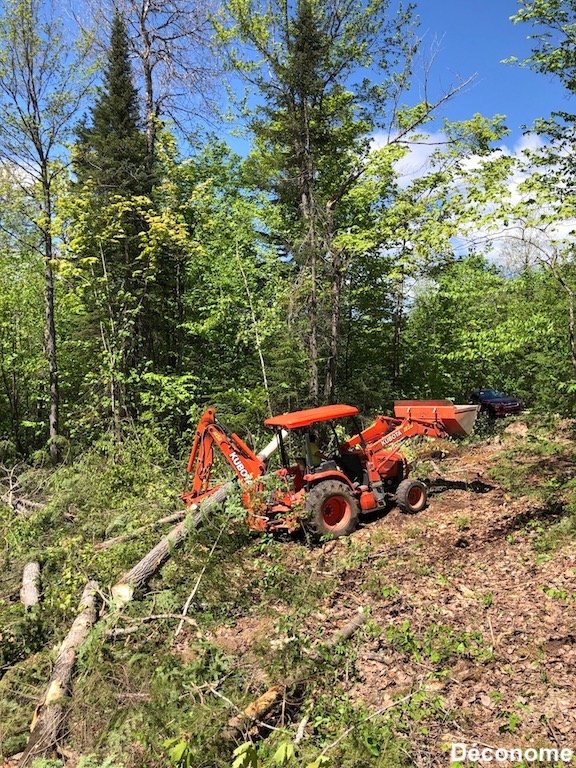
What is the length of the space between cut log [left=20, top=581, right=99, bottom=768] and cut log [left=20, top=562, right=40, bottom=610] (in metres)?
0.84

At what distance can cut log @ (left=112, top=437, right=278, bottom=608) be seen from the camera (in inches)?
244

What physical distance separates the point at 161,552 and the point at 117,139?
12.6 m

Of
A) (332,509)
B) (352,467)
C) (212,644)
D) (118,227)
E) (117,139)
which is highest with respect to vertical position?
(117,139)

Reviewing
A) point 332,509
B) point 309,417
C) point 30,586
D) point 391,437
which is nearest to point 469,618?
point 332,509

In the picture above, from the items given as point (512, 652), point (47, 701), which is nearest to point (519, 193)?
point (512, 652)

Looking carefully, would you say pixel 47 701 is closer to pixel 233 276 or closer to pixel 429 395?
pixel 233 276

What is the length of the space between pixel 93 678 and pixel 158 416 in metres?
9.34

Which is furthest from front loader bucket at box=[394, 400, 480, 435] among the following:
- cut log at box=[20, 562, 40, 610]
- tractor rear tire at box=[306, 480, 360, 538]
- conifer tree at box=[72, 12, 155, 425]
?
conifer tree at box=[72, 12, 155, 425]

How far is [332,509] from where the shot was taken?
8102 millimetres

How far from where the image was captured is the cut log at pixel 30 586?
6.21m

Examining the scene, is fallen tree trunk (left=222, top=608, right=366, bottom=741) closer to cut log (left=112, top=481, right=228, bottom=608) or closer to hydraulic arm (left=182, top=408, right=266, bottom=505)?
cut log (left=112, top=481, right=228, bottom=608)

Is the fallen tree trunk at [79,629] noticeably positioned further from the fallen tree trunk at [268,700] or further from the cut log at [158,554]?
the fallen tree trunk at [268,700]

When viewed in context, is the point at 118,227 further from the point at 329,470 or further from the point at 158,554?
the point at 158,554

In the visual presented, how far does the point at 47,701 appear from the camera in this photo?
175 inches
